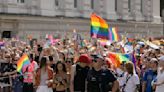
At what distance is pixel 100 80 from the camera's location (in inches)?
419

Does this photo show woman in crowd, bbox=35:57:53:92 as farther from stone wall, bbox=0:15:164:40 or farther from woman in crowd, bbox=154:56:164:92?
stone wall, bbox=0:15:164:40

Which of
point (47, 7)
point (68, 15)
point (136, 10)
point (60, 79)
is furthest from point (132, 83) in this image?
point (136, 10)

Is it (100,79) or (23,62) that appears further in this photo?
(23,62)

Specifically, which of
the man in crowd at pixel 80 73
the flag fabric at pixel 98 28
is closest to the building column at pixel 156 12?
the flag fabric at pixel 98 28

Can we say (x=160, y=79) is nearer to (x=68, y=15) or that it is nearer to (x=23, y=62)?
(x=23, y=62)

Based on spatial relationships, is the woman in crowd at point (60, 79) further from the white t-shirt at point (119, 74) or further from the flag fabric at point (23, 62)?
the flag fabric at point (23, 62)

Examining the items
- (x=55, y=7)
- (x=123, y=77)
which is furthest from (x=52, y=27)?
(x=123, y=77)

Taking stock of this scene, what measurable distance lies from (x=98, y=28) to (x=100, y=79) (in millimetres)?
7568

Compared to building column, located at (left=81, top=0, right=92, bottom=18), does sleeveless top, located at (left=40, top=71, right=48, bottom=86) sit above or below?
below

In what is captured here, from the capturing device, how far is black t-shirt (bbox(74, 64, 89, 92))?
→ 11.0 meters

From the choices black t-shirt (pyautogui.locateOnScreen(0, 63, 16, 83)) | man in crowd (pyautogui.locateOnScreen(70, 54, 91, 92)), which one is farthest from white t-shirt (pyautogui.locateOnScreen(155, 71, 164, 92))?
black t-shirt (pyautogui.locateOnScreen(0, 63, 16, 83))

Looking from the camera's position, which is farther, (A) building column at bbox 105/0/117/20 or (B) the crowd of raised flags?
(A) building column at bbox 105/0/117/20

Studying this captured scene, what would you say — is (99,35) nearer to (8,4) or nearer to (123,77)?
(123,77)

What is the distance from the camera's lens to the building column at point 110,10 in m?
38.0
